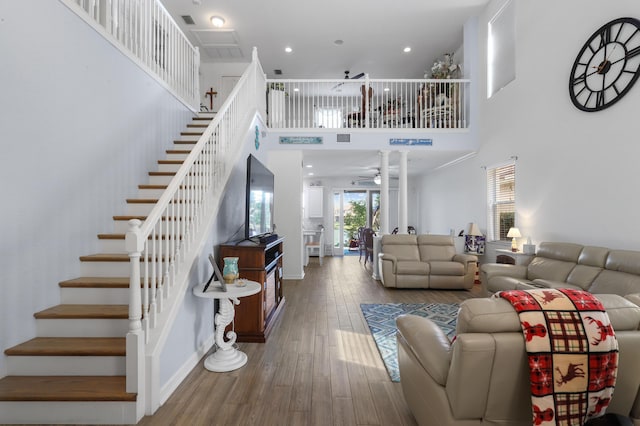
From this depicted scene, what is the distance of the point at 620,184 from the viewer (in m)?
3.20

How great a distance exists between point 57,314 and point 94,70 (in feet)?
7.16

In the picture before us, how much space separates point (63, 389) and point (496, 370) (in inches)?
99.0

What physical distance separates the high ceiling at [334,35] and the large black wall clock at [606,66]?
119 inches

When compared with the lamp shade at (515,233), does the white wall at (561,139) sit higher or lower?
higher

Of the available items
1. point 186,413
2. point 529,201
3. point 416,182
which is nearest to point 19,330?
point 186,413

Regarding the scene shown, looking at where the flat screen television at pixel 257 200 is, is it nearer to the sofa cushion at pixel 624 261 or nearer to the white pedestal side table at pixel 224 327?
the white pedestal side table at pixel 224 327

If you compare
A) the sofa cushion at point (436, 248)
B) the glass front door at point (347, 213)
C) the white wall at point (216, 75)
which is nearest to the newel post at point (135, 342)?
the sofa cushion at point (436, 248)

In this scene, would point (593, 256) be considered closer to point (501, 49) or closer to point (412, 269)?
point (412, 269)

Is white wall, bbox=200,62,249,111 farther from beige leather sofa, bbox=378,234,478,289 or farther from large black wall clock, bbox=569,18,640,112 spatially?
large black wall clock, bbox=569,18,640,112

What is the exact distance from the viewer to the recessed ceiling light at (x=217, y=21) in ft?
20.0

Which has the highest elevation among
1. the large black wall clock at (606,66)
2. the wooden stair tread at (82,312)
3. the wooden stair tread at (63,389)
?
the large black wall clock at (606,66)

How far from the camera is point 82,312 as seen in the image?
222 centimetres

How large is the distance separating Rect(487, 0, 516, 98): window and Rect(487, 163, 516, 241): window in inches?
61.4

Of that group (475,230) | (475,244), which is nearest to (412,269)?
(475,244)
